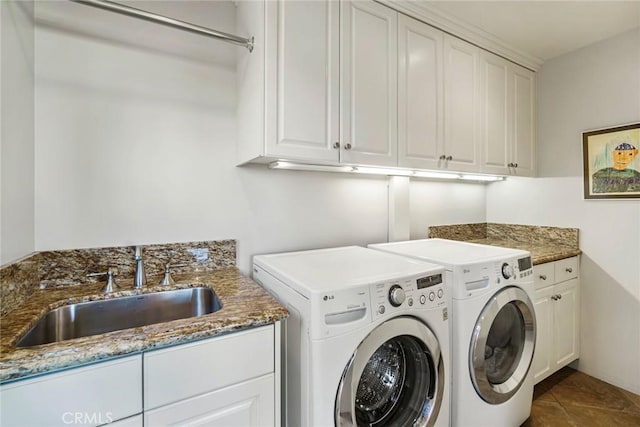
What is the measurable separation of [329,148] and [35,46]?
4.52 ft

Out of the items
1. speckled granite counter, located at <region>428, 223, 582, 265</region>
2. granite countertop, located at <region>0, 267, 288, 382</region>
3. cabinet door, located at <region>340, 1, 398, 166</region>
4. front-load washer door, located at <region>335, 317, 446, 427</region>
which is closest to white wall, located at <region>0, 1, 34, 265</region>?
granite countertop, located at <region>0, 267, 288, 382</region>

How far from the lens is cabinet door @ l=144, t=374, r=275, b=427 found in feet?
2.90

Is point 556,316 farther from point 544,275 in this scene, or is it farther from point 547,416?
point 547,416

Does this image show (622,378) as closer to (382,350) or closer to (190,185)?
(382,350)

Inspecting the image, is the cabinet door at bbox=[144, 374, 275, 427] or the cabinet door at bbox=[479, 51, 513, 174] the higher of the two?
the cabinet door at bbox=[479, 51, 513, 174]

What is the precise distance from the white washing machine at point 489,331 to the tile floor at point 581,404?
294 millimetres

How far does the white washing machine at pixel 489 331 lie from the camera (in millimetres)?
1393

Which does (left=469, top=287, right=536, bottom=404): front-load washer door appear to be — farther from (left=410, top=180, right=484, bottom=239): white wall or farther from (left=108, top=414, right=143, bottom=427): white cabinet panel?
(left=108, top=414, right=143, bottom=427): white cabinet panel

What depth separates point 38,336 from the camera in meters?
1.04

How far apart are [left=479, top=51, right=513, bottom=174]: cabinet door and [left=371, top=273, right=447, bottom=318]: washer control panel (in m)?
1.29

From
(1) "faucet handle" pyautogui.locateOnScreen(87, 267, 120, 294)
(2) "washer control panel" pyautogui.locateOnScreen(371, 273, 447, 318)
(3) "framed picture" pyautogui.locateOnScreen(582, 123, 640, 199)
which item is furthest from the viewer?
(3) "framed picture" pyautogui.locateOnScreen(582, 123, 640, 199)

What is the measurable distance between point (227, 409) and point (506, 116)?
2.65 metres

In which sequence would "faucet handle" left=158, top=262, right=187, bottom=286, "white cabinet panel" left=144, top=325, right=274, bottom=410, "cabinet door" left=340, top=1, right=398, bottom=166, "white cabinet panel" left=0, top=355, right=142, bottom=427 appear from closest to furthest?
"white cabinet panel" left=0, top=355, right=142, bottom=427 → "white cabinet panel" left=144, top=325, right=274, bottom=410 → "faucet handle" left=158, top=262, right=187, bottom=286 → "cabinet door" left=340, top=1, right=398, bottom=166

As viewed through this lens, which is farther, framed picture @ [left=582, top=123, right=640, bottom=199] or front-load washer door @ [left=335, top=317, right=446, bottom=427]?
framed picture @ [left=582, top=123, right=640, bottom=199]
